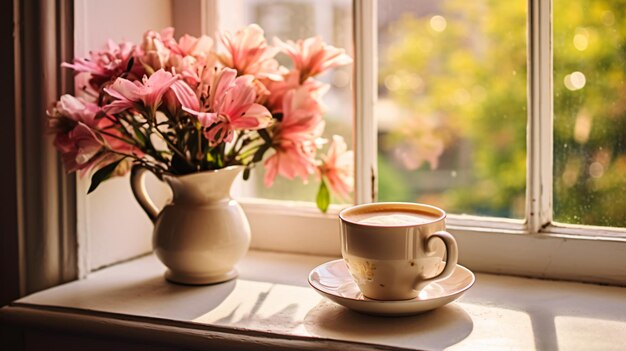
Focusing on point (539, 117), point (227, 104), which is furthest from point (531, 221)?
point (227, 104)

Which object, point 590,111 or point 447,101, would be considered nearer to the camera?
point 590,111

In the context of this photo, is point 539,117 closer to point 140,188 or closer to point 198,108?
point 198,108

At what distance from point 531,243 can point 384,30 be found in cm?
39

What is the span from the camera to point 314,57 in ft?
3.40

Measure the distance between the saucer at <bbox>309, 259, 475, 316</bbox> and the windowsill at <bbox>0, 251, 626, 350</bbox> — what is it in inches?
0.7

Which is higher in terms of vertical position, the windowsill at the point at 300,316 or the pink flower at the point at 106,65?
the pink flower at the point at 106,65

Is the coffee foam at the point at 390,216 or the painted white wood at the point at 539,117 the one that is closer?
the coffee foam at the point at 390,216

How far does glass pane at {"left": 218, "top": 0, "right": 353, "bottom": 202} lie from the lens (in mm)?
1159

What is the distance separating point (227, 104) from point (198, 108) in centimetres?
4

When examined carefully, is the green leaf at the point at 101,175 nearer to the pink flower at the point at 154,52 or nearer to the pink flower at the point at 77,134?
the pink flower at the point at 77,134

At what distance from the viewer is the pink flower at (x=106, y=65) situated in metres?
0.95

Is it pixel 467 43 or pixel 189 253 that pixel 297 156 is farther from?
pixel 467 43

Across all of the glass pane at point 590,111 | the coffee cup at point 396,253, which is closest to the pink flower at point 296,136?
the coffee cup at point 396,253

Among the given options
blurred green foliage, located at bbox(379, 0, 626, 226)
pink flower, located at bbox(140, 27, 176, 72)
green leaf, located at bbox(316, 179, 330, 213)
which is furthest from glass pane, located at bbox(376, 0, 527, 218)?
pink flower, located at bbox(140, 27, 176, 72)
